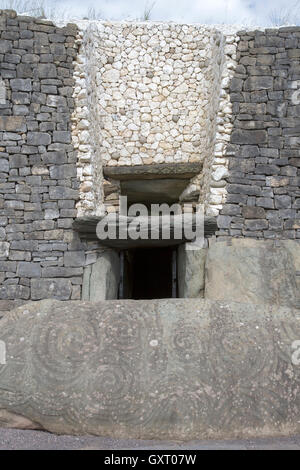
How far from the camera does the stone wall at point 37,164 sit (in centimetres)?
620

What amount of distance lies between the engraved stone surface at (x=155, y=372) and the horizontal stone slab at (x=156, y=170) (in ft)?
12.5

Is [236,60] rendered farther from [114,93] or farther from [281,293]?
[281,293]

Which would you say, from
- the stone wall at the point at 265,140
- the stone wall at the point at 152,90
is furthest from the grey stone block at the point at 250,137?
the stone wall at the point at 152,90

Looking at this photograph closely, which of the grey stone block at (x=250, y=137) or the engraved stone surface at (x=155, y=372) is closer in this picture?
the engraved stone surface at (x=155, y=372)

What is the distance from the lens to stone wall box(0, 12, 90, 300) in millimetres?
6203

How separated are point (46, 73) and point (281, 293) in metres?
4.48

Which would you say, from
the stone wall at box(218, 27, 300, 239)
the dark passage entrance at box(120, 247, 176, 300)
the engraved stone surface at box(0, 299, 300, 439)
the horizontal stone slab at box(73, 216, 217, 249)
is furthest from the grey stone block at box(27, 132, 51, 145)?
the dark passage entrance at box(120, 247, 176, 300)

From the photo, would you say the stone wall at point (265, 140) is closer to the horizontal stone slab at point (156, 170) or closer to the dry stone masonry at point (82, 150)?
the dry stone masonry at point (82, 150)

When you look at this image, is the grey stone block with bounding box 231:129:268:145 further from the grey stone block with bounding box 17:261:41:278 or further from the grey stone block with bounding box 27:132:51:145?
the grey stone block with bounding box 17:261:41:278

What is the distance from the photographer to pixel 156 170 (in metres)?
7.08

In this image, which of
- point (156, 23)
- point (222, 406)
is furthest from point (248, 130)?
point (222, 406)

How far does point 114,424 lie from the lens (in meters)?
3.08

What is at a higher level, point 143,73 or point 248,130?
point 143,73

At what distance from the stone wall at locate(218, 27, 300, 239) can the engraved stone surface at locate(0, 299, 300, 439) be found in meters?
2.94
